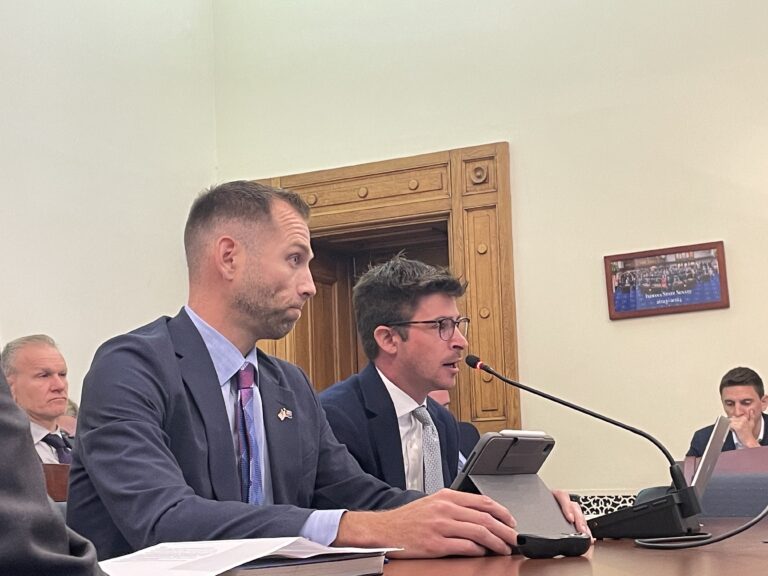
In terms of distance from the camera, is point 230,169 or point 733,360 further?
point 230,169

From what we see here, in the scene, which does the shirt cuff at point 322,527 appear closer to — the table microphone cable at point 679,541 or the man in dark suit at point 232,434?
the man in dark suit at point 232,434

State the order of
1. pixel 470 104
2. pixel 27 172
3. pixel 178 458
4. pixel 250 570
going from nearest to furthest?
1. pixel 250 570
2. pixel 178 458
3. pixel 27 172
4. pixel 470 104

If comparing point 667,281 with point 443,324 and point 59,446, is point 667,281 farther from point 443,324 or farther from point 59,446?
point 59,446

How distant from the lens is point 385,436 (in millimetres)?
2660

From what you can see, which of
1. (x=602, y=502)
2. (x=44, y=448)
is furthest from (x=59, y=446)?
(x=602, y=502)

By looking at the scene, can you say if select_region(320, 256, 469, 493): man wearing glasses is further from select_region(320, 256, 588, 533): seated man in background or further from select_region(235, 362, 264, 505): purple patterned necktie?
select_region(235, 362, 264, 505): purple patterned necktie

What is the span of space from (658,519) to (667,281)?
4.31 metres

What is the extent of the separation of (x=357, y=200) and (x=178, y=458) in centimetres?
492

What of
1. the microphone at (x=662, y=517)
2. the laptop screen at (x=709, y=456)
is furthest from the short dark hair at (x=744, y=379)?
the microphone at (x=662, y=517)

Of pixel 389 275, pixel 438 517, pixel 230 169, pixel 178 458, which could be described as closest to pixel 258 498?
pixel 178 458

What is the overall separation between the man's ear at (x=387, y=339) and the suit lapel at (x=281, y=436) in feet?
3.18

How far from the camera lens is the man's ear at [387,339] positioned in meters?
3.04

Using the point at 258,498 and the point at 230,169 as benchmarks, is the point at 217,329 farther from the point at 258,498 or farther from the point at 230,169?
the point at 230,169

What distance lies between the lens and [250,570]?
42.9 inches
